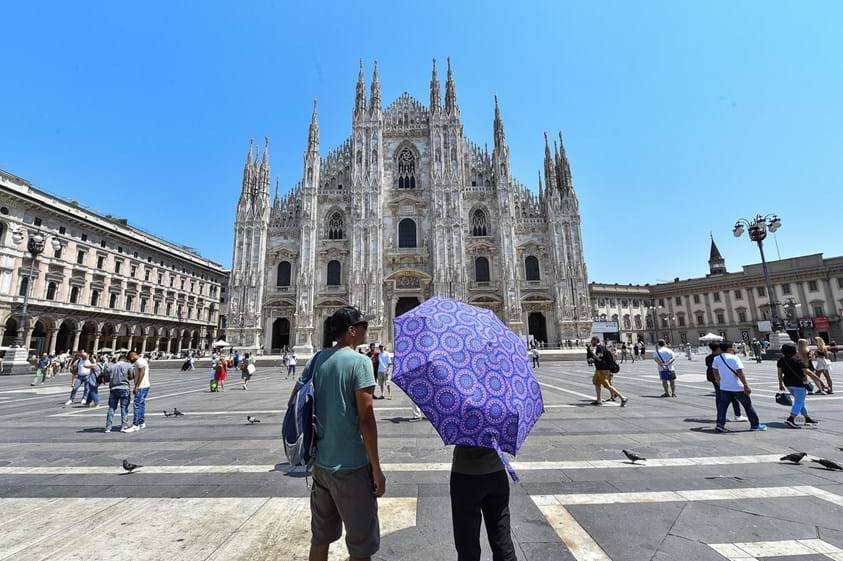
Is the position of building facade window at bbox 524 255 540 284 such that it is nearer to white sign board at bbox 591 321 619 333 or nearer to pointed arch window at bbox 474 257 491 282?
pointed arch window at bbox 474 257 491 282

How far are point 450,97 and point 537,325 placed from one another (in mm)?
22261

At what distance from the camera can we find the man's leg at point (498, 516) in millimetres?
1974

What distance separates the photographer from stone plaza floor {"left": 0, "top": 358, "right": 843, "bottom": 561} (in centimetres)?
Result: 266

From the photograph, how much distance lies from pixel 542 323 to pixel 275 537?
31731mm

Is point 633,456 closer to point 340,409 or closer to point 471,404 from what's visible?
point 471,404

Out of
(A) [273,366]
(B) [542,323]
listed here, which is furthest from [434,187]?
(A) [273,366]

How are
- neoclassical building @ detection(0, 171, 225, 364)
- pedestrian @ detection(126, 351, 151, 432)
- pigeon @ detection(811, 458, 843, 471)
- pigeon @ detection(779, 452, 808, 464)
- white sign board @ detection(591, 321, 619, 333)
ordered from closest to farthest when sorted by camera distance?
1. pigeon @ detection(811, 458, 843, 471)
2. pigeon @ detection(779, 452, 808, 464)
3. pedestrian @ detection(126, 351, 151, 432)
4. neoclassical building @ detection(0, 171, 225, 364)
5. white sign board @ detection(591, 321, 619, 333)

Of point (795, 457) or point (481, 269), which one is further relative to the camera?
point (481, 269)

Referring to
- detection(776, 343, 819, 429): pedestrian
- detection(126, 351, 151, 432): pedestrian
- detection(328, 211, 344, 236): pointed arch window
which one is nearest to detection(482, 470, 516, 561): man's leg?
detection(776, 343, 819, 429): pedestrian

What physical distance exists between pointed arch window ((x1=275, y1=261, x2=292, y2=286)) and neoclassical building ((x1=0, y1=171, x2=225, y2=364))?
1424cm

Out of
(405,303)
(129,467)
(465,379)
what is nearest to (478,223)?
(405,303)

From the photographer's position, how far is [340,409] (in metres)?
2.03

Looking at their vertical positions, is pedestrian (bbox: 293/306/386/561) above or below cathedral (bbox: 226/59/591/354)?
below

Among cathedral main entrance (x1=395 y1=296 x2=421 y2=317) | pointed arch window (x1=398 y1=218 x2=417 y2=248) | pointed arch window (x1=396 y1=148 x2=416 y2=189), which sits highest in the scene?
pointed arch window (x1=396 y1=148 x2=416 y2=189)
